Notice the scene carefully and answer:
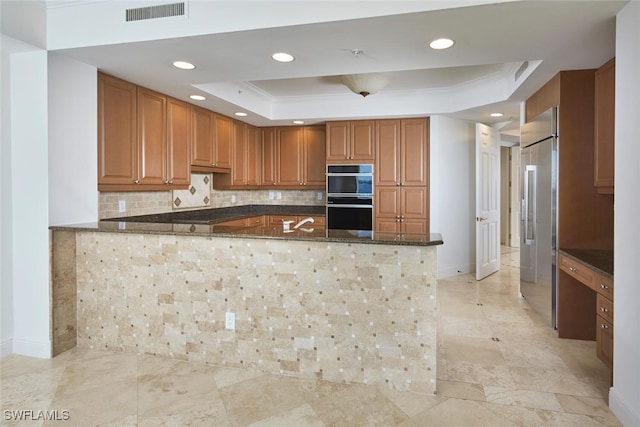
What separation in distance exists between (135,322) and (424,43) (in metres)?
2.84

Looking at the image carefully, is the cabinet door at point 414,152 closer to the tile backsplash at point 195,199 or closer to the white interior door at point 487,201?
the white interior door at point 487,201

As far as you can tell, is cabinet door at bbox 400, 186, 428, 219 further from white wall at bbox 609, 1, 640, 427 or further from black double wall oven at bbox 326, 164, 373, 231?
white wall at bbox 609, 1, 640, 427

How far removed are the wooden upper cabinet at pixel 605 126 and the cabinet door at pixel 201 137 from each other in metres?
3.80

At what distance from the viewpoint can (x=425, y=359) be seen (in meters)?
2.37

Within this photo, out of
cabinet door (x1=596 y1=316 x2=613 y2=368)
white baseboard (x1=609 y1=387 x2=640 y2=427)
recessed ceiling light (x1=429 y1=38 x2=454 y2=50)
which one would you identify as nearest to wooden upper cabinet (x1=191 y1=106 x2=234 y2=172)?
recessed ceiling light (x1=429 y1=38 x2=454 y2=50)

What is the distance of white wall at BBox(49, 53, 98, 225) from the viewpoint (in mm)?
2830

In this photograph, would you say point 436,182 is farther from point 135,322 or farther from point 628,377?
point 135,322

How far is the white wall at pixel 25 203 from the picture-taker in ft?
9.12

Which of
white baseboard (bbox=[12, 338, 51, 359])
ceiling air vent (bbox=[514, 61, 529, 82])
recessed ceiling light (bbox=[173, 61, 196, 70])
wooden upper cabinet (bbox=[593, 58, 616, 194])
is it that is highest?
ceiling air vent (bbox=[514, 61, 529, 82])

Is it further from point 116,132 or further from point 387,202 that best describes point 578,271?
point 116,132

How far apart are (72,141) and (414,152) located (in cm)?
394

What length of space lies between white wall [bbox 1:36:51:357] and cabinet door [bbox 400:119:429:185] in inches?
158

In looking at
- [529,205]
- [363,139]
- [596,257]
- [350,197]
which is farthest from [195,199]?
[596,257]

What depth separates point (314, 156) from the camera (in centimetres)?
593
